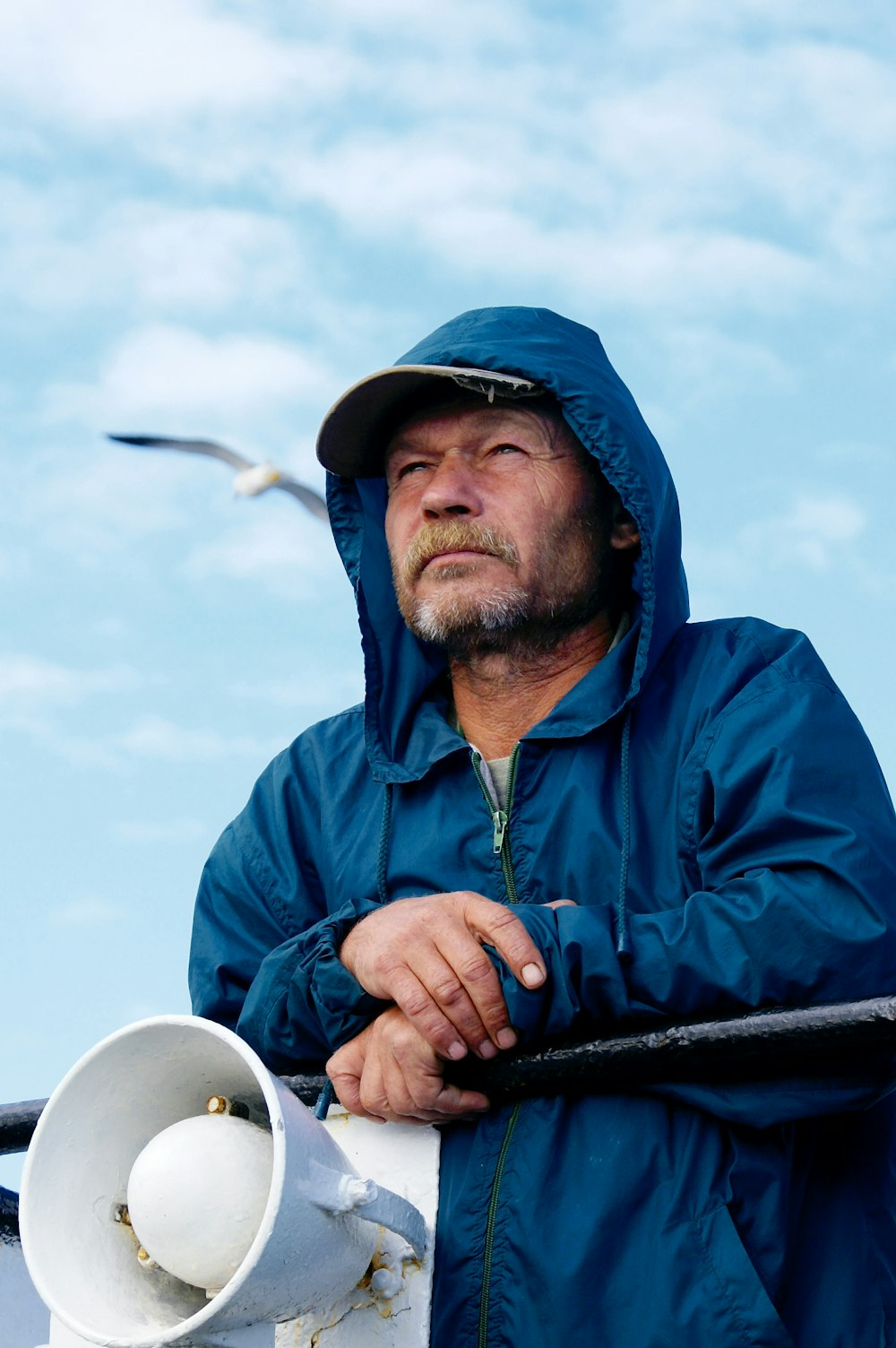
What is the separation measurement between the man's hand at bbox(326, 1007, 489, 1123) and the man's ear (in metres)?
1.50

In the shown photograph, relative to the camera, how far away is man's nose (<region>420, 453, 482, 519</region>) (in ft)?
12.8

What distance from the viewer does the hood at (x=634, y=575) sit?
3.62 metres

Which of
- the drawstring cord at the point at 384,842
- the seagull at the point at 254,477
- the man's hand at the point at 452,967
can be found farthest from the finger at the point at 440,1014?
the seagull at the point at 254,477

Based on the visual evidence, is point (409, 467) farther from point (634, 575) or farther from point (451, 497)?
point (634, 575)

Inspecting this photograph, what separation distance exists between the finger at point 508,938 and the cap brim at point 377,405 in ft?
4.71

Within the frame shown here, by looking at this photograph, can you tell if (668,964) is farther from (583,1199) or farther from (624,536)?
(624,536)

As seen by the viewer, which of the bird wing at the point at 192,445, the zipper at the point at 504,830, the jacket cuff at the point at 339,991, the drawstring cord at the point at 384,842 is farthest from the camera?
the bird wing at the point at 192,445

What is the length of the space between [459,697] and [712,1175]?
149cm

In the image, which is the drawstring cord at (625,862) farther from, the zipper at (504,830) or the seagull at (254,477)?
the seagull at (254,477)

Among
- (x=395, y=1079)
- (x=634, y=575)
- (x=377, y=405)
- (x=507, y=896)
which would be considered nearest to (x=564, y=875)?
(x=507, y=896)

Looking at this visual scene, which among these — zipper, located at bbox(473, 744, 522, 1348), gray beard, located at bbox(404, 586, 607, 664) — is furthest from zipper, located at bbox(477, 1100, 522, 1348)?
gray beard, located at bbox(404, 586, 607, 664)

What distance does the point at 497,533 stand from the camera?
12.7 ft

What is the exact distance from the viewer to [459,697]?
405 centimetres

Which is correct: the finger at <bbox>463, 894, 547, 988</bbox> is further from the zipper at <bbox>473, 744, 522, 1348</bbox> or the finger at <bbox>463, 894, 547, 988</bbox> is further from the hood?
the hood
